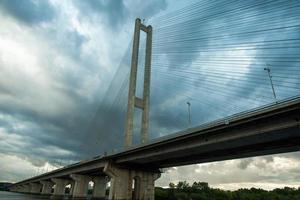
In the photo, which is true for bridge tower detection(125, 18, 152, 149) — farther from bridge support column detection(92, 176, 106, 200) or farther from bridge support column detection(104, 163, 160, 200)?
bridge support column detection(92, 176, 106, 200)

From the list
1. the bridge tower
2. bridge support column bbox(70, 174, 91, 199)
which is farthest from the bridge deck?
bridge support column bbox(70, 174, 91, 199)

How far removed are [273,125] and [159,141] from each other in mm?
14624

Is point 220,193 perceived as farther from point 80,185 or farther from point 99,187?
point 80,185

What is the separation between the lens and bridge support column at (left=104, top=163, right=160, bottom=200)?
42.5 metres

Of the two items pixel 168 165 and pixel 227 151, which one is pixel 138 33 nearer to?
pixel 168 165

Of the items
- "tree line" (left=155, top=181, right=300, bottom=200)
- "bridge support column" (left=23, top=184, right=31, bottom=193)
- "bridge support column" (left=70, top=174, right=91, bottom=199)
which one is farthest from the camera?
"bridge support column" (left=23, top=184, right=31, bottom=193)

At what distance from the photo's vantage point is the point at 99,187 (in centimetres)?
6981

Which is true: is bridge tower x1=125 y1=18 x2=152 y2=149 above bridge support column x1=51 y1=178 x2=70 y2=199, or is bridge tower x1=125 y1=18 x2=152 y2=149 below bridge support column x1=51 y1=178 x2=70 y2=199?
above

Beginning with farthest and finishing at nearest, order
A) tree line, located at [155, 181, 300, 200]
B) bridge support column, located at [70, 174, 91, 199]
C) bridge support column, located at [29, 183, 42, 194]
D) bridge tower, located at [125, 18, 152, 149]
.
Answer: bridge support column, located at [29, 183, 42, 194] → tree line, located at [155, 181, 300, 200] → bridge support column, located at [70, 174, 91, 199] → bridge tower, located at [125, 18, 152, 149]

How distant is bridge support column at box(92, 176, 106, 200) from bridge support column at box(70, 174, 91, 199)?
2.06m

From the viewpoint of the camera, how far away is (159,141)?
33.1 m

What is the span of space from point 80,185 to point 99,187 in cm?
502

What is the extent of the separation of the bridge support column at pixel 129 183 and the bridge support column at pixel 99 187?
23.7m

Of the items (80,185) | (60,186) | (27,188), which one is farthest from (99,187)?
(27,188)
